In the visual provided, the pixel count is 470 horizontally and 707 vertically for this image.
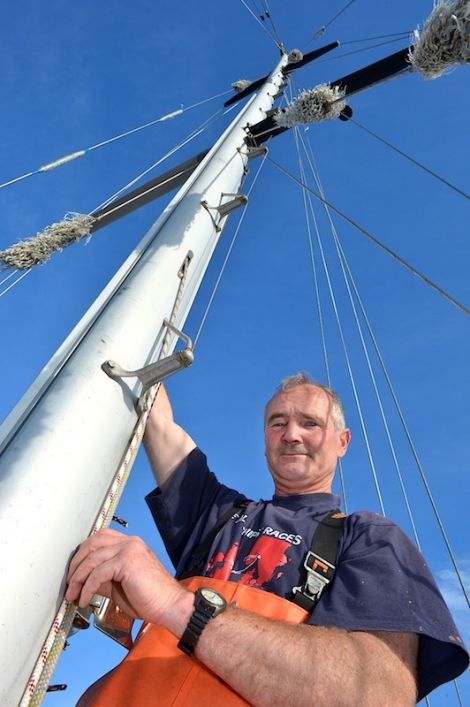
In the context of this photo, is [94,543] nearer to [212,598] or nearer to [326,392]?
[212,598]

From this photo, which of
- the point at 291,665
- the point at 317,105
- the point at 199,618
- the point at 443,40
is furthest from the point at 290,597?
the point at 317,105

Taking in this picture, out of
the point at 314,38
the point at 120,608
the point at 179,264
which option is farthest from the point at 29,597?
the point at 314,38

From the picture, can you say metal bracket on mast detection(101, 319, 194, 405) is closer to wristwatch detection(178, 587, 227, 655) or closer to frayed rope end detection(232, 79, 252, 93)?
wristwatch detection(178, 587, 227, 655)

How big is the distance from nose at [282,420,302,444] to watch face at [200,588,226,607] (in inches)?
53.1

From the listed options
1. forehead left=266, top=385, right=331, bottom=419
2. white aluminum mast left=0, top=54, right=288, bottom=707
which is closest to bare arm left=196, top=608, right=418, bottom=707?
white aluminum mast left=0, top=54, right=288, bottom=707

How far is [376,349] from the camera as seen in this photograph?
16.6 feet

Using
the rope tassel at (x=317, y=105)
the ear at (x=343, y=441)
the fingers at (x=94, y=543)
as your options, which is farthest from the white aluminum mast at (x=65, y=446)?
the rope tassel at (x=317, y=105)

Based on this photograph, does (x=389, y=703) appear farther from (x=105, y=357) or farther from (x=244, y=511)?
(x=105, y=357)

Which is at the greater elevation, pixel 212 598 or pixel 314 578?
pixel 314 578

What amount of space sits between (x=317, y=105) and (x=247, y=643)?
3.88 m

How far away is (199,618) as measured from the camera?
5.33ft

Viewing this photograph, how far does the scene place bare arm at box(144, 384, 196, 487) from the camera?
2.92m

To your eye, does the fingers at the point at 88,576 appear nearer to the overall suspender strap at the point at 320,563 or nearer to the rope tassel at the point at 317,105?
the overall suspender strap at the point at 320,563

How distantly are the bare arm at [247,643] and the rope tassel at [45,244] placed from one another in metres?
2.28
